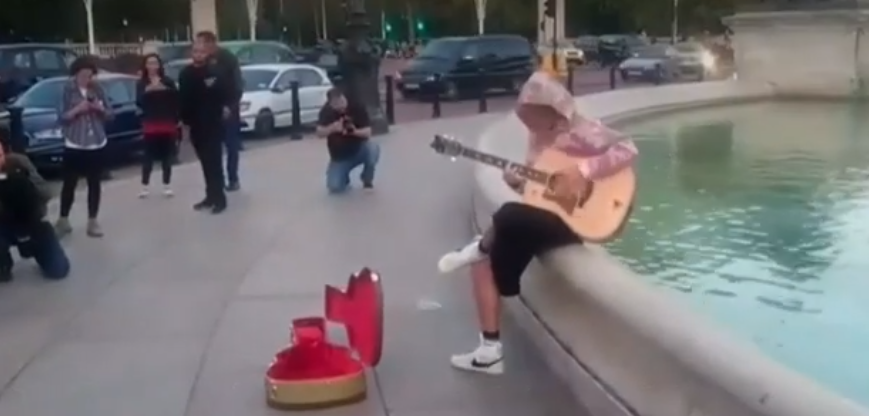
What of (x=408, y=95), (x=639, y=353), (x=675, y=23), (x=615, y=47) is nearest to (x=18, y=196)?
(x=639, y=353)

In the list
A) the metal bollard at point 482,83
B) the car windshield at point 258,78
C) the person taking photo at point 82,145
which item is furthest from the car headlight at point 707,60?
the person taking photo at point 82,145

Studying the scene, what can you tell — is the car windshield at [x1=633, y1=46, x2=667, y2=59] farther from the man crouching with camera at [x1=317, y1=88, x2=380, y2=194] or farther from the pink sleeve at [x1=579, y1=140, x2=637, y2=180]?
the pink sleeve at [x1=579, y1=140, x2=637, y2=180]

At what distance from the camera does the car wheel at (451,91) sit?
127ft

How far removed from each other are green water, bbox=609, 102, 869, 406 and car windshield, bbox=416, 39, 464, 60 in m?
22.5

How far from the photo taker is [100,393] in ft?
22.9

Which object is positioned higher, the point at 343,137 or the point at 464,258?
the point at 464,258

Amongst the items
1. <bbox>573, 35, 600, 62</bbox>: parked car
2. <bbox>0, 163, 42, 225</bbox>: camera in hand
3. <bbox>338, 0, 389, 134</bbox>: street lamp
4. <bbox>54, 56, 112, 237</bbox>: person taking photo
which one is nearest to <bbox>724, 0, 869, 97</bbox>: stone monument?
<bbox>338, 0, 389, 134</bbox>: street lamp

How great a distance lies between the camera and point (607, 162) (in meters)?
6.64

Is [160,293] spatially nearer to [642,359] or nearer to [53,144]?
[642,359]

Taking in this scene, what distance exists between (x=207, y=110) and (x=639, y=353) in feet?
28.1

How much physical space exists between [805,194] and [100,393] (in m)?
7.38

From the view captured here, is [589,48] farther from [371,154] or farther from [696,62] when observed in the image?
[371,154]

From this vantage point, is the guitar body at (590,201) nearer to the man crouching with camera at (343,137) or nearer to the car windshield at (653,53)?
the man crouching with camera at (343,137)

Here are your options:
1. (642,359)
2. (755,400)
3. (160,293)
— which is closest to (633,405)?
(642,359)
